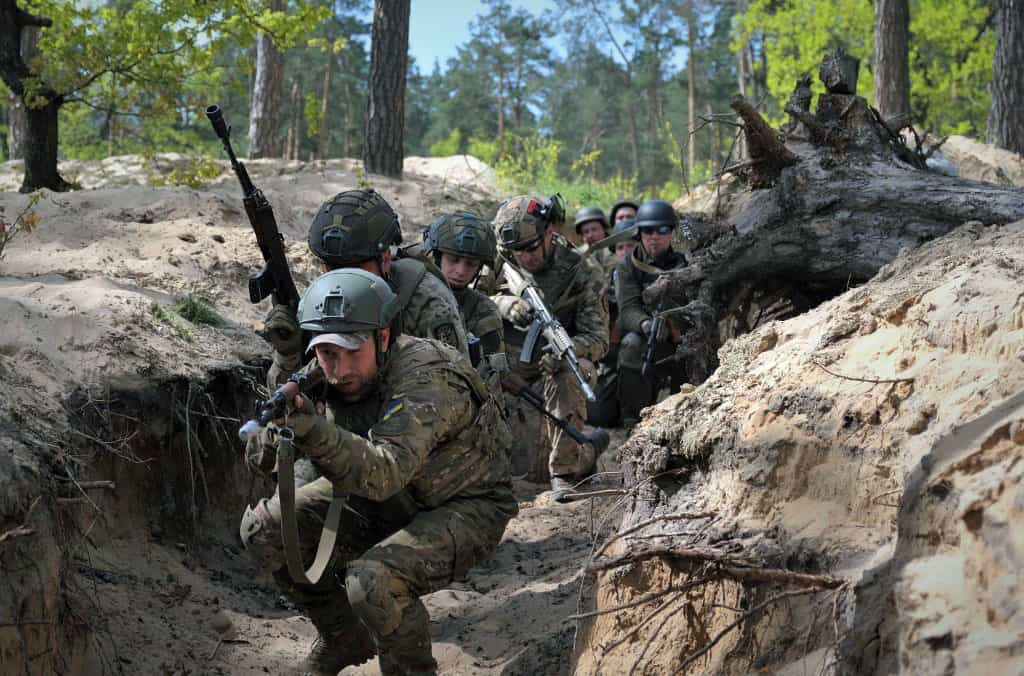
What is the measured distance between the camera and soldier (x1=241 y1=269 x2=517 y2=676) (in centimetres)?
392

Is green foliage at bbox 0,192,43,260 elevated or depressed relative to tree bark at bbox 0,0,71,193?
depressed

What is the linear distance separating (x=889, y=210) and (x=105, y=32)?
23.4ft

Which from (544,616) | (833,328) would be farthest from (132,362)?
(833,328)

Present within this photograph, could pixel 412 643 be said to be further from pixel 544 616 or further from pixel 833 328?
pixel 833 328

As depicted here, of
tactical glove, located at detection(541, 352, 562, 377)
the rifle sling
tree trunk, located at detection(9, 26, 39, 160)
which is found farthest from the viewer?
tree trunk, located at detection(9, 26, 39, 160)

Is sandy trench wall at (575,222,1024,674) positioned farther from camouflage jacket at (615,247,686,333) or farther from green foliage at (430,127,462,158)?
green foliage at (430,127,462,158)

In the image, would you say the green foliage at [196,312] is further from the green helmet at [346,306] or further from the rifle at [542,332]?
the green helmet at [346,306]

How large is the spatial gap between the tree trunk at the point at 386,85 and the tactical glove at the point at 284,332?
8315mm

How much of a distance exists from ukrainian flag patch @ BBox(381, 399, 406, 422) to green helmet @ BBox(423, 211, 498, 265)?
2.49 meters

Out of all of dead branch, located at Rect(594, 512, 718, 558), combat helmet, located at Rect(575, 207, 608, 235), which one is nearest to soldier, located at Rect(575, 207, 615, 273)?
combat helmet, located at Rect(575, 207, 608, 235)

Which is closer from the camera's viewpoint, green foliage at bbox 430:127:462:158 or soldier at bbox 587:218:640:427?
soldier at bbox 587:218:640:427

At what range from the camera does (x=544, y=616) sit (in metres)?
5.32

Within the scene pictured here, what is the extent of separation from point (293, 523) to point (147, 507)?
202 centimetres

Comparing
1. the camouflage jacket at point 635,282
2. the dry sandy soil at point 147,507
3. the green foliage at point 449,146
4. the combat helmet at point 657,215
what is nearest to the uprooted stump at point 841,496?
the dry sandy soil at point 147,507
